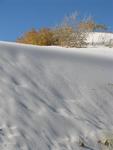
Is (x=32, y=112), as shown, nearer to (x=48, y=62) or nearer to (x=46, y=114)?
(x=46, y=114)

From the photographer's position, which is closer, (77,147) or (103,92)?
(77,147)

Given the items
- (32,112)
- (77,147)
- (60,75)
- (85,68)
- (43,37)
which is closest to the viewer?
(77,147)

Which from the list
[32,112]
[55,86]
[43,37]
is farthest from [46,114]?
[43,37]

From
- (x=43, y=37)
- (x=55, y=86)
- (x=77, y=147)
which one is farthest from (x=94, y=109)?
(x=43, y=37)

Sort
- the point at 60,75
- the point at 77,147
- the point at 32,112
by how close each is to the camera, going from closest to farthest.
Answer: the point at 77,147, the point at 32,112, the point at 60,75

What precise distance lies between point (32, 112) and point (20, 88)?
0.65 m

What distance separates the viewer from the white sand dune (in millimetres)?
5496

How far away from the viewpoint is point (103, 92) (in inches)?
287

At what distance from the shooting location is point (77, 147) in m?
5.45

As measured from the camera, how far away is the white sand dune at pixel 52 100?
5.50 meters

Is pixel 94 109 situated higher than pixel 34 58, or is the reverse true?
pixel 34 58

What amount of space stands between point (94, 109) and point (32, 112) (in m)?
1.03

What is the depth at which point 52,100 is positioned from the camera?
6480mm

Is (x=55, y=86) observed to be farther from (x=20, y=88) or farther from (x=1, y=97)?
(x=1, y=97)
